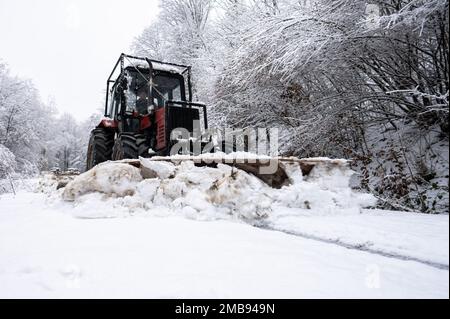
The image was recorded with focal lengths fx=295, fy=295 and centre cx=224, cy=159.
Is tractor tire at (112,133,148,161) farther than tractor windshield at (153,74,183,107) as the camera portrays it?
No

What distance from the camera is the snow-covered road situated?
100 centimetres

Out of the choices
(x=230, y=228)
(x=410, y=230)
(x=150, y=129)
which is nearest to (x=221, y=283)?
(x=410, y=230)

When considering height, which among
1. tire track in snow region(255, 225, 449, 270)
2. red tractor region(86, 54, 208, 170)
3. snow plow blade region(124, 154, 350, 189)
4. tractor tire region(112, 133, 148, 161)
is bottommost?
tire track in snow region(255, 225, 449, 270)

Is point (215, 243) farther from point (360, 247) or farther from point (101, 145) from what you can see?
point (101, 145)

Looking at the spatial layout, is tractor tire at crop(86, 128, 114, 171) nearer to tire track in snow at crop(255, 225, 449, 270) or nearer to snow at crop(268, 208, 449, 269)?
snow at crop(268, 208, 449, 269)

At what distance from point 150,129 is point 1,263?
5.02m

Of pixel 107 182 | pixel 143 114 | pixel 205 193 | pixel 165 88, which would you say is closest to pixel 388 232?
pixel 205 193

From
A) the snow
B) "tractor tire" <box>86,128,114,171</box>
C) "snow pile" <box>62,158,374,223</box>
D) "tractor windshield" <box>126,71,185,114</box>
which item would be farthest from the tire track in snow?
"tractor tire" <box>86,128,114,171</box>

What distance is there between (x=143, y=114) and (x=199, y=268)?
5.58 meters

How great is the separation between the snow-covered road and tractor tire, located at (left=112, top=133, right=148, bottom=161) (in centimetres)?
356

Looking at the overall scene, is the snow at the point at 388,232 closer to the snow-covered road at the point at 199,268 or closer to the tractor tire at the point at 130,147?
the snow-covered road at the point at 199,268

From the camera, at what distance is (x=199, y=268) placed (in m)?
1.25

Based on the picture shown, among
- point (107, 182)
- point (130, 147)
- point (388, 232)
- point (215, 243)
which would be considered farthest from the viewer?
point (130, 147)
